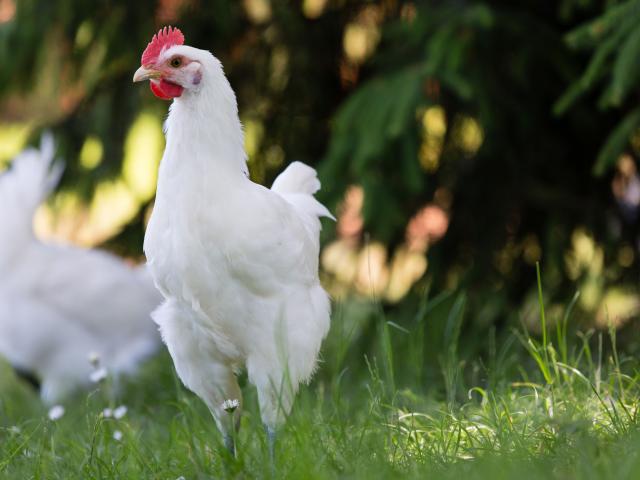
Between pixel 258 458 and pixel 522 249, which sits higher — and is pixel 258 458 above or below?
above

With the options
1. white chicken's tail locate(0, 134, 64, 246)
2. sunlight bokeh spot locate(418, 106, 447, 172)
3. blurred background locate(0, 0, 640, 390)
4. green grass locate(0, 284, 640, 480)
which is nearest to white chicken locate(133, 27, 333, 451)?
green grass locate(0, 284, 640, 480)

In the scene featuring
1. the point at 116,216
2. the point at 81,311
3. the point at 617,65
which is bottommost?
the point at 116,216

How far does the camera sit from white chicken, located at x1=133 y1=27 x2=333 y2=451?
3.15 metres

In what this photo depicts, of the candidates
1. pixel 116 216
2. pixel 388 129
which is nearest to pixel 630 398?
pixel 388 129

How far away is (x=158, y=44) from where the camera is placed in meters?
3.31

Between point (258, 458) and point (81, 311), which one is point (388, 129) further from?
point (81, 311)

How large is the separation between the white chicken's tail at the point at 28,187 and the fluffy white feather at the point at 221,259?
2541mm

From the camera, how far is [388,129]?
4340 millimetres

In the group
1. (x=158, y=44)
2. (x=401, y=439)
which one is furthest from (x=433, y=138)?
(x=401, y=439)

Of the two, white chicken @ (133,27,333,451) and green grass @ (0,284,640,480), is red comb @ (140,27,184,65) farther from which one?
green grass @ (0,284,640,480)

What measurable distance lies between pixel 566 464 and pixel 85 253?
12.5ft

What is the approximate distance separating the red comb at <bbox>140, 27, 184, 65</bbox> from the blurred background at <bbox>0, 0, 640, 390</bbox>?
123 centimetres

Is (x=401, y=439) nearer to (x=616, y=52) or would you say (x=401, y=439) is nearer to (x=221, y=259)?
(x=221, y=259)

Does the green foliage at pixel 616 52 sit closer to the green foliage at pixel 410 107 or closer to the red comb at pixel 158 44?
the green foliage at pixel 410 107
